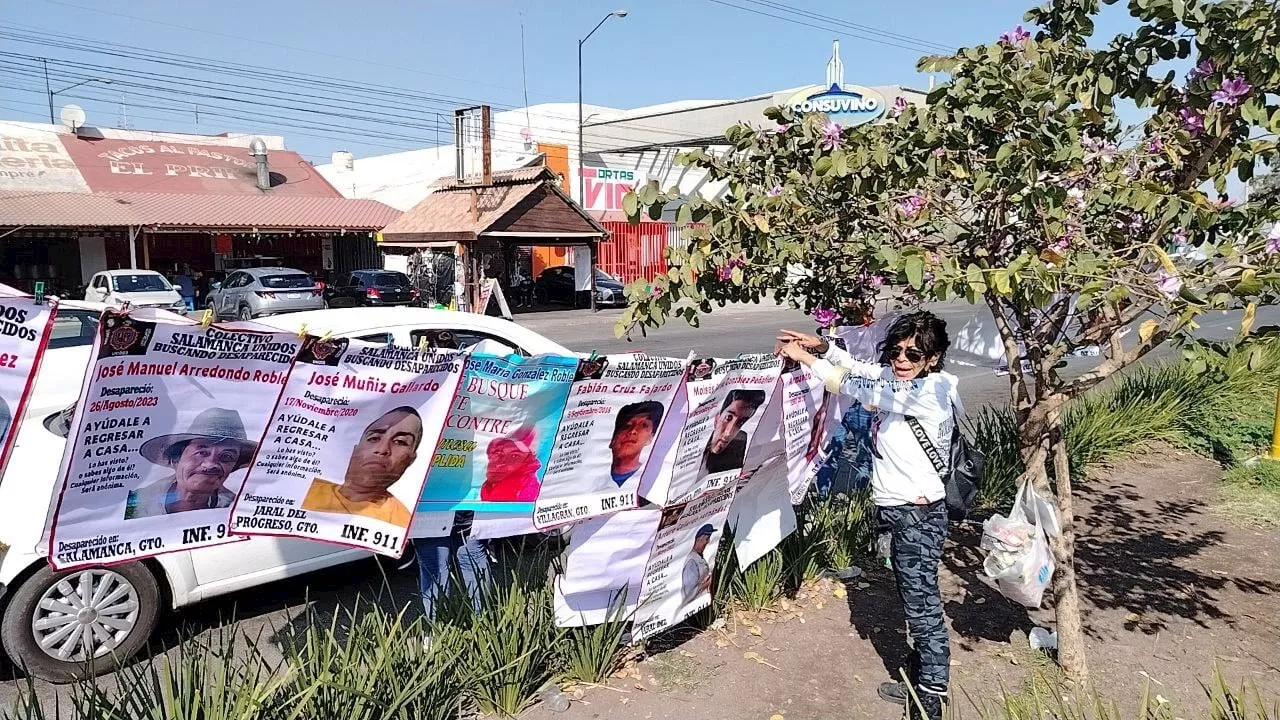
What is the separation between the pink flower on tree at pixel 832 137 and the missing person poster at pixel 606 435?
113cm

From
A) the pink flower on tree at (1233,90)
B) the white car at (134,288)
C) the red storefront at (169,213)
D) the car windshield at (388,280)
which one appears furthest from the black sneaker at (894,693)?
the red storefront at (169,213)

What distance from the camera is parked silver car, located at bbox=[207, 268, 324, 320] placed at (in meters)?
24.0

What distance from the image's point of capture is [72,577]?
389 centimetres

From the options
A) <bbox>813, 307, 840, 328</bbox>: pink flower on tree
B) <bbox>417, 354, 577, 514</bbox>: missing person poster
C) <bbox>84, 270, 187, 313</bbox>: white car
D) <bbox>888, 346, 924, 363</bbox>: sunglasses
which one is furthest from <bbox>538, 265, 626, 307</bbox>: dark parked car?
<bbox>417, 354, 577, 514</bbox>: missing person poster

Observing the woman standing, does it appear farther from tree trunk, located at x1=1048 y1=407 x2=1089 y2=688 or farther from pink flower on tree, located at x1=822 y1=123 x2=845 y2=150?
pink flower on tree, located at x1=822 y1=123 x2=845 y2=150

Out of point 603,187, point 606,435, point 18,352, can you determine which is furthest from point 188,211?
point 18,352

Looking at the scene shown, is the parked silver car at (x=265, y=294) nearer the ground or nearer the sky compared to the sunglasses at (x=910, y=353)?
nearer the ground

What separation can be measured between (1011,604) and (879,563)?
0.75m

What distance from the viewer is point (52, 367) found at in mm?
5051

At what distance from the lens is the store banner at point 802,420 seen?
4.39 meters

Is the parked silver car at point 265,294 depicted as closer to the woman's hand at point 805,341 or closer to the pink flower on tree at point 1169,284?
the woman's hand at point 805,341

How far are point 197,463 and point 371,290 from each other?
25.0 m

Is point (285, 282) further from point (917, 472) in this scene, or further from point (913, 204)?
point (917, 472)

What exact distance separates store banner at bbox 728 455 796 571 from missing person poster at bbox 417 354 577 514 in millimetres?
1215
